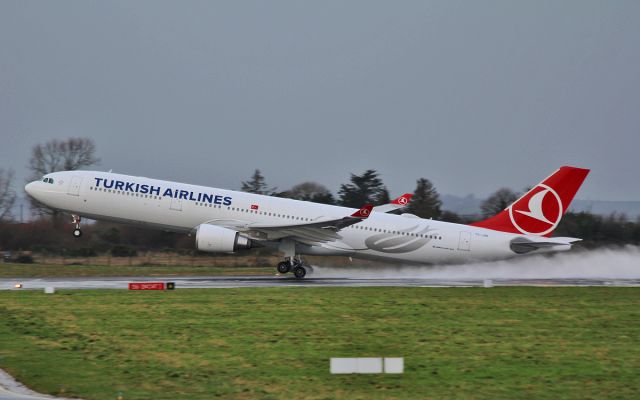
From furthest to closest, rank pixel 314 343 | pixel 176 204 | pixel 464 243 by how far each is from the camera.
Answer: pixel 464 243, pixel 176 204, pixel 314 343

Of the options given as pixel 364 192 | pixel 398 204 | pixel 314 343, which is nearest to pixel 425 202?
pixel 364 192

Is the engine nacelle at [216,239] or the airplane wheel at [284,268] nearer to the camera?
the engine nacelle at [216,239]

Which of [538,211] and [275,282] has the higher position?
[538,211]

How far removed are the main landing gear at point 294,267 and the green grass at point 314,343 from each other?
24.5 feet

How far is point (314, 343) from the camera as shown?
17.3 metres

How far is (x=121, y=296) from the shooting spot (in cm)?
2514

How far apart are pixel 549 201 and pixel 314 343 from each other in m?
20.7

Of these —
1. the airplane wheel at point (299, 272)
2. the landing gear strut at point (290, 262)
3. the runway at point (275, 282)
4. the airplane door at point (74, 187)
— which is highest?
the airplane door at point (74, 187)

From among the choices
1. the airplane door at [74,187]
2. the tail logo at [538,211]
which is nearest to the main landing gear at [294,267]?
the airplane door at [74,187]

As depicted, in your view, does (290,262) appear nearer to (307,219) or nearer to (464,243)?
(307,219)

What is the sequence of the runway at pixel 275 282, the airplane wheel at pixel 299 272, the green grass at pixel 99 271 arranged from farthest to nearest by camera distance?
the green grass at pixel 99 271, the airplane wheel at pixel 299 272, the runway at pixel 275 282

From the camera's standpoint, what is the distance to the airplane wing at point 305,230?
1298 inches

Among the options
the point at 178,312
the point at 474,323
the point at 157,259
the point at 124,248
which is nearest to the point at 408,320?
the point at 474,323

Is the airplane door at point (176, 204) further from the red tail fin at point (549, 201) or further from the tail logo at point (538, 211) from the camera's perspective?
the red tail fin at point (549, 201)
